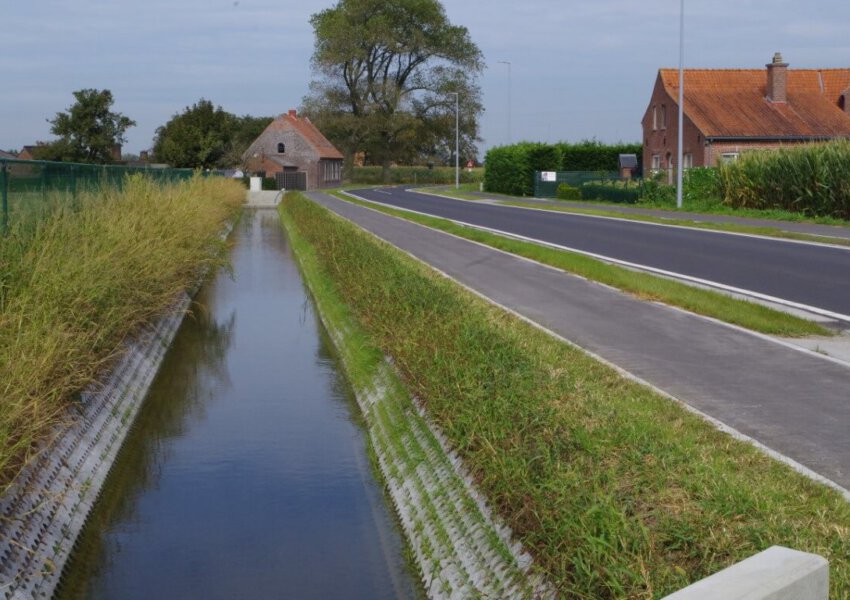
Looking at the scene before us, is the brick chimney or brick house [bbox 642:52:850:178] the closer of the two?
brick house [bbox 642:52:850:178]

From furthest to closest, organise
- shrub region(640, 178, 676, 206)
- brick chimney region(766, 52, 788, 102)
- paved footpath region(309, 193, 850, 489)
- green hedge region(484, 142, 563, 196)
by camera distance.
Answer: green hedge region(484, 142, 563, 196), brick chimney region(766, 52, 788, 102), shrub region(640, 178, 676, 206), paved footpath region(309, 193, 850, 489)

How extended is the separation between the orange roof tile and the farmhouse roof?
4381 centimetres

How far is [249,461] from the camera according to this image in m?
10.2

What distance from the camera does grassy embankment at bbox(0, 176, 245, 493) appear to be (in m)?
7.53

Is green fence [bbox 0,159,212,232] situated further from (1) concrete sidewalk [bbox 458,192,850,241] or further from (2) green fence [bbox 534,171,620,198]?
(2) green fence [bbox 534,171,620,198]

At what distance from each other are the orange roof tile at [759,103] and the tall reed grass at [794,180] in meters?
16.3

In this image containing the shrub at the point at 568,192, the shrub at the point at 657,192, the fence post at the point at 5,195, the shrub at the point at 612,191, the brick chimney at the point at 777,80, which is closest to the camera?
the fence post at the point at 5,195

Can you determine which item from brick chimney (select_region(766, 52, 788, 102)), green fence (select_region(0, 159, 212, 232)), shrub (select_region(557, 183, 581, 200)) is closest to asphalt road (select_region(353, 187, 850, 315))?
green fence (select_region(0, 159, 212, 232))

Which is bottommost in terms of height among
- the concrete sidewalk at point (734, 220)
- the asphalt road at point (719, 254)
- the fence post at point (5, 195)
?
the asphalt road at point (719, 254)

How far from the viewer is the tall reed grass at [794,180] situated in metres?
33.8

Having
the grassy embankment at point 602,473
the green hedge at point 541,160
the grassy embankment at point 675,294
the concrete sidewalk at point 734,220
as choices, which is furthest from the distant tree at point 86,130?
the grassy embankment at point 602,473

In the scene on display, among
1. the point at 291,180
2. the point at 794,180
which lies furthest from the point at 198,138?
the point at 794,180

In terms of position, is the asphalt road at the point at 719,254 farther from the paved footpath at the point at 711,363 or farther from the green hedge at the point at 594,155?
the green hedge at the point at 594,155

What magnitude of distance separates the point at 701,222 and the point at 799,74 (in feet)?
112
